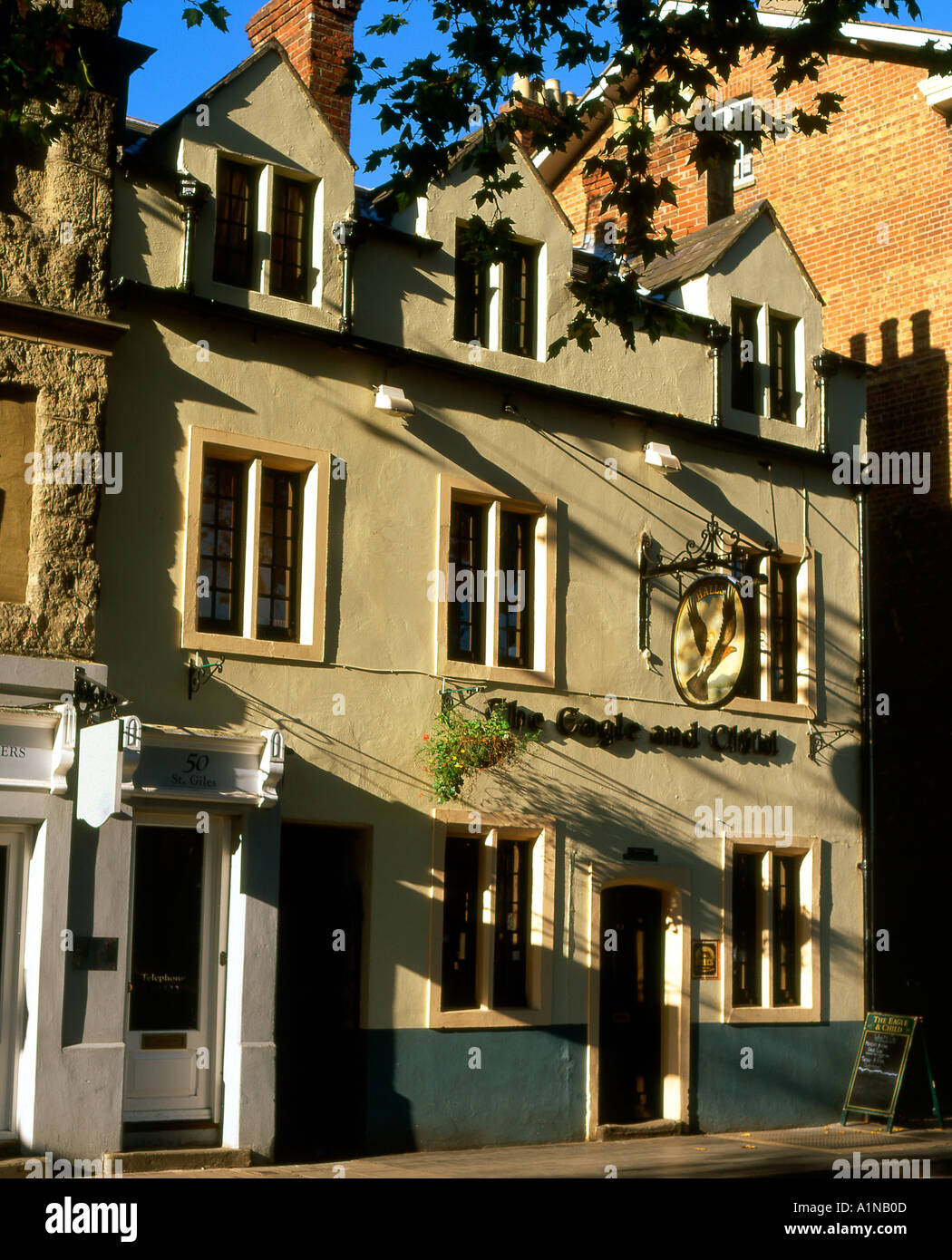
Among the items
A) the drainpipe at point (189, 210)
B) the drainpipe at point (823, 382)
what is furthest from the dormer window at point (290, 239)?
the drainpipe at point (823, 382)

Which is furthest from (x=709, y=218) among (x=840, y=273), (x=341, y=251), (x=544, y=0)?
(x=544, y=0)

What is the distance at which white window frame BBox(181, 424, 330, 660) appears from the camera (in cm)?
1352

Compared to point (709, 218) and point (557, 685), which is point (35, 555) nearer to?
point (557, 685)

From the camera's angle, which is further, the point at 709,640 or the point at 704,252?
the point at 704,252

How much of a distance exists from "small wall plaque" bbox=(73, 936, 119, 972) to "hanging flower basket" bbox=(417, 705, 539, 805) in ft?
11.3

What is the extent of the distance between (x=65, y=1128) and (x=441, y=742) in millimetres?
4676

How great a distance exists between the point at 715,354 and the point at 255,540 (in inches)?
255

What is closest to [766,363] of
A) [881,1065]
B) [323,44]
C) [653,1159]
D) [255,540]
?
[323,44]

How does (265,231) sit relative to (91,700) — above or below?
above

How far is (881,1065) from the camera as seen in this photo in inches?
669

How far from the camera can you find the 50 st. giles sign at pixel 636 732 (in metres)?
15.5

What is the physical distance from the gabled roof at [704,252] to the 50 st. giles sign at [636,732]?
5234 millimetres
